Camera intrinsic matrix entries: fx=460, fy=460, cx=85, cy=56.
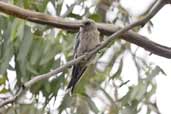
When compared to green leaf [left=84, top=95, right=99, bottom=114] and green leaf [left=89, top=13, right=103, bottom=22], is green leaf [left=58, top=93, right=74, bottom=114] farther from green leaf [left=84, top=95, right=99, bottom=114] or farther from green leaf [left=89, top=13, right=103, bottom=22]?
green leaf [left=89, top=13, right=103, bottom=22]

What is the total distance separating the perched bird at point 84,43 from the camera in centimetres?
159

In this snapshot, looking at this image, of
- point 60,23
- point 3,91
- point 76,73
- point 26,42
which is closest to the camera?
point 60,23

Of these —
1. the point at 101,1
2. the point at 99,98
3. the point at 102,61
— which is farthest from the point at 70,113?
the point at 101,1

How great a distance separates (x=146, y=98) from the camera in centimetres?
226

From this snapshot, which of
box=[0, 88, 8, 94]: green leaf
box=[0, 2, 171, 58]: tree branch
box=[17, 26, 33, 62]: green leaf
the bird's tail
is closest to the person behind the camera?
box=[0, 2, 171, 58]: tree branch

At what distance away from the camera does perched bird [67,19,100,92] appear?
5.21 feet

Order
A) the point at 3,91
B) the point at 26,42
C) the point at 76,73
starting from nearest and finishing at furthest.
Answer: the point at 76,73, the point at 26,42, the point at 3,91

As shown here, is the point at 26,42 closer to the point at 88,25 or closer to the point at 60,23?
the point at 88,25

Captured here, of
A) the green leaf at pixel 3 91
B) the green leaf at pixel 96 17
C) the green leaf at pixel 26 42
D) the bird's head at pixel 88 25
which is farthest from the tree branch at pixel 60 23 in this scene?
the green leaf at pixel 3 91

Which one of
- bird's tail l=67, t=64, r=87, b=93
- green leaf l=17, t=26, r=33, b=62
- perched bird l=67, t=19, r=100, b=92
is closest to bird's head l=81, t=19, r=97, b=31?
perched bird l=67, t=19, r=100, b=92

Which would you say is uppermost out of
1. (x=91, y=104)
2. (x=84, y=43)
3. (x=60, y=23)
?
(x=60, y=23)

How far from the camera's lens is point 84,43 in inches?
64.8

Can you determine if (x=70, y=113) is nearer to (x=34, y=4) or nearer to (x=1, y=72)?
(x=1, y=72)

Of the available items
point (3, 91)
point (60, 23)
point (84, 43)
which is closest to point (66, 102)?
point (3, 91)
